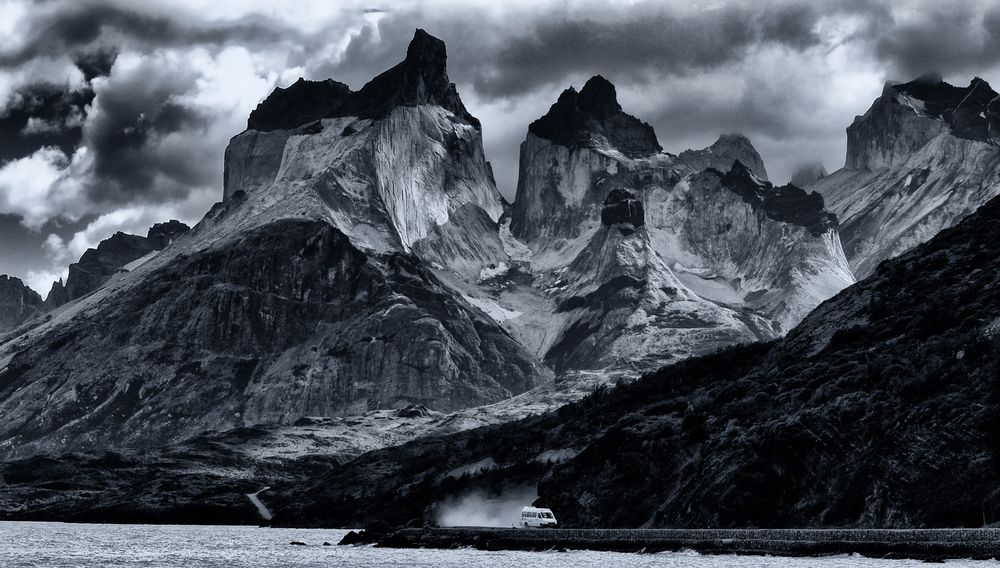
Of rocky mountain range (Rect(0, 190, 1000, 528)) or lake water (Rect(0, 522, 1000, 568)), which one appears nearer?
lake water (Rect(0, 522, 1000, 568))

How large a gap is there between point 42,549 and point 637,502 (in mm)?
76851

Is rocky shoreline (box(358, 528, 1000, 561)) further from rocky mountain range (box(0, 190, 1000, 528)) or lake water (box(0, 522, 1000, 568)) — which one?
rocky mountain range (box(0, 190, 1000, 528))

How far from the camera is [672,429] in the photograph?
599 feet

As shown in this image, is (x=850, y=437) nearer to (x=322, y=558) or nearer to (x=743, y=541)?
(x=743, y=541)

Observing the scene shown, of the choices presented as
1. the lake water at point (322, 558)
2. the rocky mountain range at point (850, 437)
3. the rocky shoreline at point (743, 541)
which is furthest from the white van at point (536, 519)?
the rocky mountain range at point (850, 437)

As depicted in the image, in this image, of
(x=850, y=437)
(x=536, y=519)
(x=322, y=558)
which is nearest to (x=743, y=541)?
(x=850, y=437)

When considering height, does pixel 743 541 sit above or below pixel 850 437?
below

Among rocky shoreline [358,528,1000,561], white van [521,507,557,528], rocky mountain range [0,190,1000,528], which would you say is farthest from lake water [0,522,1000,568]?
rocky mountain range [0,190,1000,528]

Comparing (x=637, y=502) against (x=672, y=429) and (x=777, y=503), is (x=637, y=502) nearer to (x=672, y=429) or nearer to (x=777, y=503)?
(x=672, y=429)

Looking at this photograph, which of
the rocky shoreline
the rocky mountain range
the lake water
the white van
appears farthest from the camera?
the white van

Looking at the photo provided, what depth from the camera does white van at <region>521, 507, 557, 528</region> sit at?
153 meters

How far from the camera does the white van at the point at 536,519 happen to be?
15300cm

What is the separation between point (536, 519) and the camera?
504 ft

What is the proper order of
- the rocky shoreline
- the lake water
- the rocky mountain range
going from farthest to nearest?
the rocky mountain range, the lake water, the rocky shoreline
